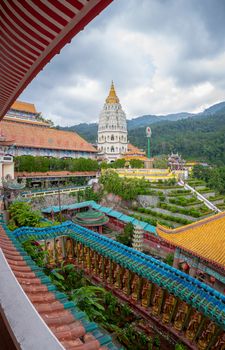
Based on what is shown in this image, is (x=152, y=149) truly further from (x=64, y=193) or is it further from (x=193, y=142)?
(x=64, y=193)

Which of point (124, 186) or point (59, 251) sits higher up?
point (124, 186)

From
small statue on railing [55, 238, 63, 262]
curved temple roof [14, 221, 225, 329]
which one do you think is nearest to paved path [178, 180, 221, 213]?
small statue on railing [55, 238, 63, 262]

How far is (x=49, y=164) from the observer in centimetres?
2820

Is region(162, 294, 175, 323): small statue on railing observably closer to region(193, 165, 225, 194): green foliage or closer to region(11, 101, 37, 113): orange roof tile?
region(193, 165, 225, 194): green foliage

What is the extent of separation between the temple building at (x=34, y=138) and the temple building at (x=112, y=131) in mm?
9597

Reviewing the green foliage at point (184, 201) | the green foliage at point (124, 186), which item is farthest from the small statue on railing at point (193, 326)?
the green foliage at point (124, 186)

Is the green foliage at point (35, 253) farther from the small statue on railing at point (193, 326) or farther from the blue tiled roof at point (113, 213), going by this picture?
the blue tiled roof at point (113, 213)

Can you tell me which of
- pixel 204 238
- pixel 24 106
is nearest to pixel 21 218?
pixel 204 238

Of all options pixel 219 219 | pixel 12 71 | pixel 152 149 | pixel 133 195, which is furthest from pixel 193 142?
pixel 12 71

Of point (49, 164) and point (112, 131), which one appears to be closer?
point (49, 164)

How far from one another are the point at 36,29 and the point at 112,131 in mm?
46602

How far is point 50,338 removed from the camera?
1.74m

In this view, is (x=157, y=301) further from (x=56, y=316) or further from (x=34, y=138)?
(x=34, y=138)

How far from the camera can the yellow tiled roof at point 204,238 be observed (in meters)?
8.30
